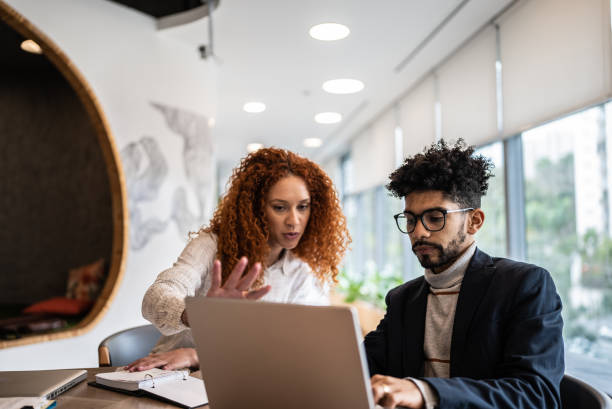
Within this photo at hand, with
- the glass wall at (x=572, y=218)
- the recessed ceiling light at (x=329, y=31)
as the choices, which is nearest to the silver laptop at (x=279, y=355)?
the glass wall at (x=572, y=218)

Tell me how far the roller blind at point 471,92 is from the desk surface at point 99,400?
10.7ft

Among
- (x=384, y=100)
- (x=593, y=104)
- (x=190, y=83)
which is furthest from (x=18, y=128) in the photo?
(x=593, y=104)

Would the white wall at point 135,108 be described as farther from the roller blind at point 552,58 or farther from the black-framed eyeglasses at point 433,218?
the black-framed eyeglasses at point 433,218

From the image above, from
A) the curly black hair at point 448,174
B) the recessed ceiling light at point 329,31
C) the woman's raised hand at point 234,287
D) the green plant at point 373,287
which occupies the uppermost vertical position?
the recessed ceiling light at point 329,31

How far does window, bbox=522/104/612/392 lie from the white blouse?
150 centimetres

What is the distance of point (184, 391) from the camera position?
136cm

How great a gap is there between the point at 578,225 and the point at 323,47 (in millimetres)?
2337

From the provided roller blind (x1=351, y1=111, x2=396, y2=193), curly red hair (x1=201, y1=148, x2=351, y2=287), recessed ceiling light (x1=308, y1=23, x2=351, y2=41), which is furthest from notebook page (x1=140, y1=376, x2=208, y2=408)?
roller blind (x1=351, y1=111, x2=396, y2=193)

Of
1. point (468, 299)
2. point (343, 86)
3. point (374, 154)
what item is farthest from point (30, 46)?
point (374, 154)

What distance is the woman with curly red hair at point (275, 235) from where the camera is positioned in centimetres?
198

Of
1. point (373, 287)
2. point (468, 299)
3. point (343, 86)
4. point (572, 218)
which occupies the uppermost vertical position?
point (343, 86)

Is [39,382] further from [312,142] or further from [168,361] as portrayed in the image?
[312,142]

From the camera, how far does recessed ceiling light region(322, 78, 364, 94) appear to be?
5.00 meters

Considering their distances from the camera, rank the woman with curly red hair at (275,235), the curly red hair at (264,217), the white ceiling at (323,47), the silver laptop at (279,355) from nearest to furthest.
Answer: the silver laptop at (279,355) → the woman with curly red hair at (275,235) → the curly red hair at (264,217) → the white ceiling at (323,47)
